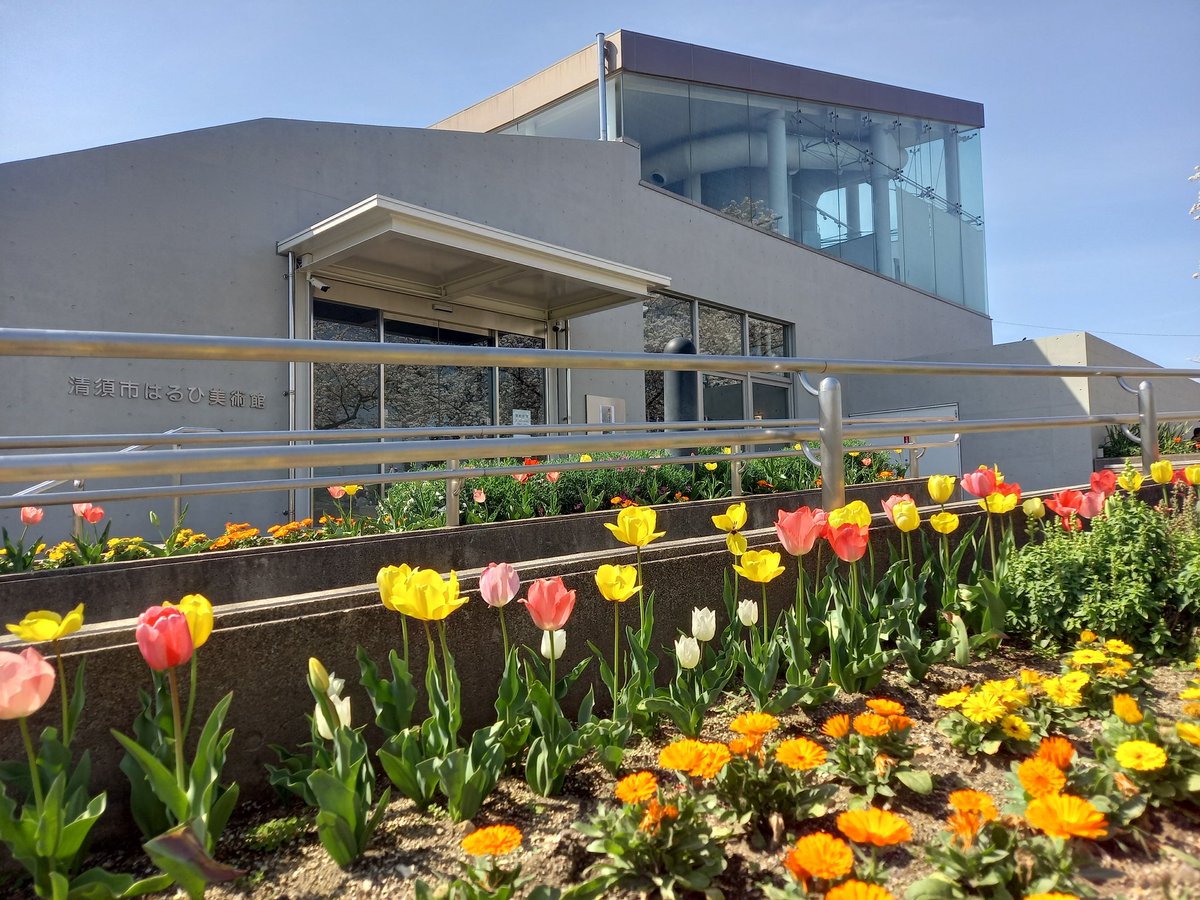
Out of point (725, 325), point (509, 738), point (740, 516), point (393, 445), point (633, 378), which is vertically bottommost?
point (509, 738)

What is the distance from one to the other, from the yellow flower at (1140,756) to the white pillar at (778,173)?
49.6ft

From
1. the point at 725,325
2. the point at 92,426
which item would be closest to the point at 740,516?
the point at 92,426

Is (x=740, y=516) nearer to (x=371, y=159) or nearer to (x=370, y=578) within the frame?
(x=370, y=578)

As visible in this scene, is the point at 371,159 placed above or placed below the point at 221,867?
above

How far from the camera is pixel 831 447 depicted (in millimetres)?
2662

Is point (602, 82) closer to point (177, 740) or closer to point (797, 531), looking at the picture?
point (797, 531)

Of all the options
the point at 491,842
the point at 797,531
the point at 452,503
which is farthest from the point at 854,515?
the point at 452,503

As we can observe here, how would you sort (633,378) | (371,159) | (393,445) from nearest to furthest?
(393,445) < (371,159) < (633,378)

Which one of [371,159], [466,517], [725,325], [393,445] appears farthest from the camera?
[725,325]

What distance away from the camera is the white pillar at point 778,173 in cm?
1540

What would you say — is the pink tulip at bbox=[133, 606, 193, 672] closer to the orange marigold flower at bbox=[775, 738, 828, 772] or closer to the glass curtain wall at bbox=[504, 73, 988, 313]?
the orange marigold flower at bbox=[775, 738, 828, 772]

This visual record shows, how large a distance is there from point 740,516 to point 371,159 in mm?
8490

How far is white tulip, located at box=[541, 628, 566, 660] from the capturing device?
5.36 feet

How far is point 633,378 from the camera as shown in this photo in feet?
40.0
